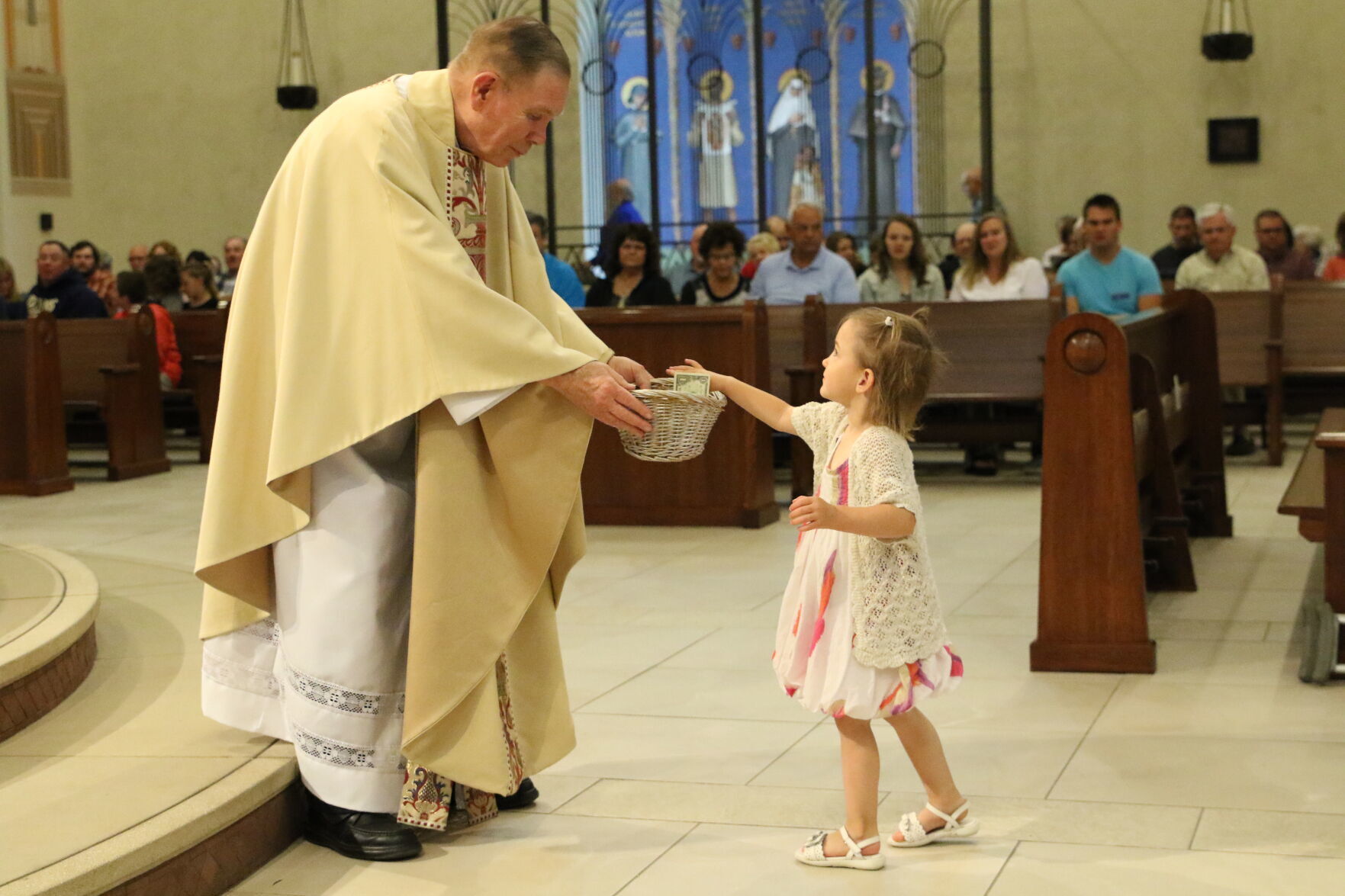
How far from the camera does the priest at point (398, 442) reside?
281 centimetres

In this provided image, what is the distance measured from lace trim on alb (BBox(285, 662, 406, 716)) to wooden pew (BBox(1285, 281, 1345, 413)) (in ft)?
24.1

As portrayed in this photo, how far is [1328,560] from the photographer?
13.7 feet

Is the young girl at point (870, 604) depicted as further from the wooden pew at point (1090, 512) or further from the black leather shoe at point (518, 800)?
the wooden pew at point (1090, 512)

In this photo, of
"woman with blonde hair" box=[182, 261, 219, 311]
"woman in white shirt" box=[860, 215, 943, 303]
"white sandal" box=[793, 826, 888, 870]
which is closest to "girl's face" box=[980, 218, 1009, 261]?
"woman in white shirt" box=[860, 215, 943, 303]

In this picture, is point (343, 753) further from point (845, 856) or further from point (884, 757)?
point (884, 757)

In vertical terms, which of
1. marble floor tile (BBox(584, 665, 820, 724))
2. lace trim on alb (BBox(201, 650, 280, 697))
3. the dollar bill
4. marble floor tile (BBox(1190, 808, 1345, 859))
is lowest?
marble floor tile (BBox(1190, 808, 1345, 859))

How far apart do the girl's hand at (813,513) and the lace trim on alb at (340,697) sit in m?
0.85

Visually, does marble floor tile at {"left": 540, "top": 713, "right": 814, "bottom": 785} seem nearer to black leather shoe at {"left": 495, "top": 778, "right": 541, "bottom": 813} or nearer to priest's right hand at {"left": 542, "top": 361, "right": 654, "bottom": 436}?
black leather shoe at {"left": 495, "top": 778, "right": 541, "bottom": 813}

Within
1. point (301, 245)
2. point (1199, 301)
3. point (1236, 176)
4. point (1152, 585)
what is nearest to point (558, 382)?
point (301, 245)

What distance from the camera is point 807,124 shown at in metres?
13.6

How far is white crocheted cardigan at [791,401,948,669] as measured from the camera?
2.80m

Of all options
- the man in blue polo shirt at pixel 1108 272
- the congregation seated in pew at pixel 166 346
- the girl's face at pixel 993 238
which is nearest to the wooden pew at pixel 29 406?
the congregation seated in pew at pixel 166 346

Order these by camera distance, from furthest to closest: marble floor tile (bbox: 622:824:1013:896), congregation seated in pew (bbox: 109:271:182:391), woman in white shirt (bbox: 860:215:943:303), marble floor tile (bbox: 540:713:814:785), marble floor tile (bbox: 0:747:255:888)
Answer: congregation seated in pew (bbox: 109:271:182:391)
woman in white shirt (bbox: 860:215:943:303)
marble floor tile (bbox: 540:713:814:785)
marble floor tile (bbox: 622:824:1013:896)
marble floor tile (bbox: 0:747:255:888)

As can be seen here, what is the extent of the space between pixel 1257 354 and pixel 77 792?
7.49m
